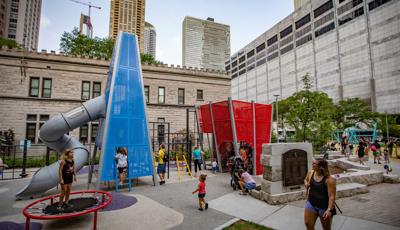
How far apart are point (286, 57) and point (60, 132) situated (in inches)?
2849

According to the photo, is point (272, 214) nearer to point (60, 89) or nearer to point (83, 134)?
point (83, 134)

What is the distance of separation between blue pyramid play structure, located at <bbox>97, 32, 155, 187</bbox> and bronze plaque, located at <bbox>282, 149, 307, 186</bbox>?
6.66 m

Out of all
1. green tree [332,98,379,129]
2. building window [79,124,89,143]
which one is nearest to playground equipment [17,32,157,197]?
building window [79,124,89,143]

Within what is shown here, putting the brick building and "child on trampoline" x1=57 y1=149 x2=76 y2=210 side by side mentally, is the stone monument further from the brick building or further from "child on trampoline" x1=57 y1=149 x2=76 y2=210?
the brick building

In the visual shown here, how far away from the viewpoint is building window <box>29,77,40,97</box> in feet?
77.3

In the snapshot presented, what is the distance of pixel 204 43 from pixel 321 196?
189451 millimetres

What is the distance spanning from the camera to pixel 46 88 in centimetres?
2412

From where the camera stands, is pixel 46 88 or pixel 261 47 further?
pixel 261 47

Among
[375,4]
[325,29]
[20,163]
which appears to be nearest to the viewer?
[20,163]

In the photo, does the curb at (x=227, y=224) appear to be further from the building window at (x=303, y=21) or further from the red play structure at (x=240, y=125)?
the building window at (x=303, y=21)

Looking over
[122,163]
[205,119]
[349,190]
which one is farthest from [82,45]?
[349,190]

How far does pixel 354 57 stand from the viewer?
49.0m

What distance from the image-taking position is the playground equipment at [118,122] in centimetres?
1012

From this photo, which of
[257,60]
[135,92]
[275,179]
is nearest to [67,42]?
[135,92]
